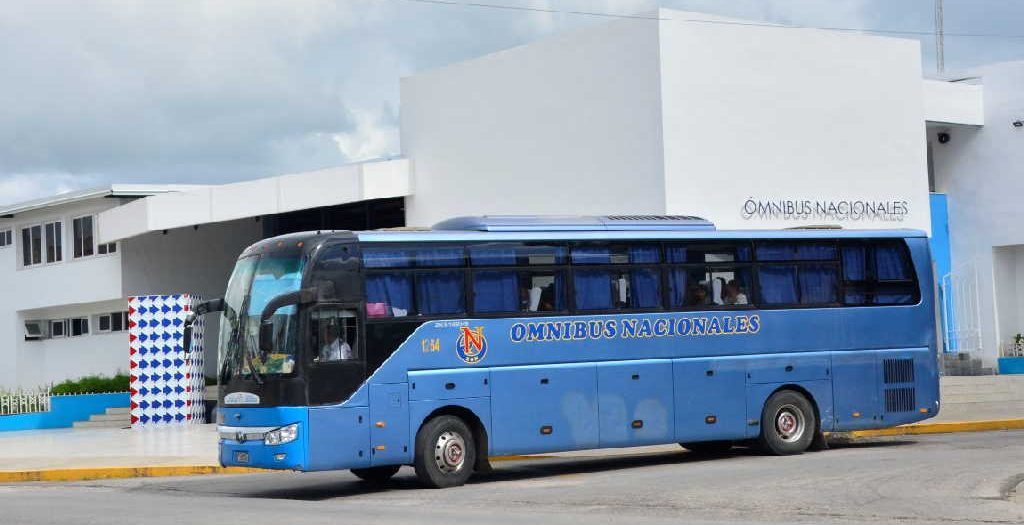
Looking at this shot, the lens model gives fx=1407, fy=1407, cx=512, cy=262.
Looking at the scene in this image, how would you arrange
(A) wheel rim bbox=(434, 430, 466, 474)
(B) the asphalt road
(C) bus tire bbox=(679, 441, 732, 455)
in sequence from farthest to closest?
(C) bus tire bbox=(679, 441, 732, 455) < (A) wheel rim bbox=(434, 430, 466, 474) < (B) the asphalt road

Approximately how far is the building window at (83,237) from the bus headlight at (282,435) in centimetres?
2563

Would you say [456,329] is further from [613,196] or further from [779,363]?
[613,196]

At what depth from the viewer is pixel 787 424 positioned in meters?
19.9

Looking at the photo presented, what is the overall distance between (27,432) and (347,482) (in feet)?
62.4

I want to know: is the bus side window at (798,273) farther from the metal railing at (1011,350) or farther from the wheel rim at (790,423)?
the metal railing at (1011,350)

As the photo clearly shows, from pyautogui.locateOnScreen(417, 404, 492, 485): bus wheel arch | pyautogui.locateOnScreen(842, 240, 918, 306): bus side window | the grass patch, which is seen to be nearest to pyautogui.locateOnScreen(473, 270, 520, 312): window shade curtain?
pyautogui.locateOnScreen(417, 404, 492, 485): bus wheel arch

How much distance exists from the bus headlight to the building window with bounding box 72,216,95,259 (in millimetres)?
25627

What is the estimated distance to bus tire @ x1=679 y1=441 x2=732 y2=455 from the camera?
20844mm

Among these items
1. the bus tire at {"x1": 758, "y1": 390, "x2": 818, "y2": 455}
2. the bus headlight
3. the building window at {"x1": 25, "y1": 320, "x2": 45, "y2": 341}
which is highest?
the building window at {"x1": 25, "y1": 320, "x2": 45, "y2": 341}

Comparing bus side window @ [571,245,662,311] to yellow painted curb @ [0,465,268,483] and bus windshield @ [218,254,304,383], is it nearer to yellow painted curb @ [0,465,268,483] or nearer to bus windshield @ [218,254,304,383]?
bus windshield @ [218,254,304,383]

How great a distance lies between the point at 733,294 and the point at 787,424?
2.15 meters

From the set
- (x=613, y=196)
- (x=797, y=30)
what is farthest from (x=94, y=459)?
(x=797, y=30)

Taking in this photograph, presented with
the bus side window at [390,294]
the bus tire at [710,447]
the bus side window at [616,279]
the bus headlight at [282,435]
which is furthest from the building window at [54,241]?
the bus headlight at [282,435]

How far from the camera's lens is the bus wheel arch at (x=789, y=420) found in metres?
19.7
